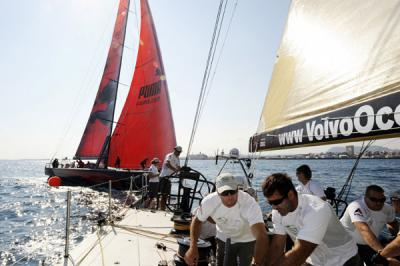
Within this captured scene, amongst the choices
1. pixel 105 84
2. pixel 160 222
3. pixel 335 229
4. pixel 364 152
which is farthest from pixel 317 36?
pixel 105 84

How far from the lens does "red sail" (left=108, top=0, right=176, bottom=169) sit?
69.1 ft

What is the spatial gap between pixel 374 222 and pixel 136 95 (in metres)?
20.6

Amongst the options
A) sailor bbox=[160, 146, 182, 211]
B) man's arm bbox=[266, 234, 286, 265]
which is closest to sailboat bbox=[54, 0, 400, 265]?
man's arm bbox=[266, 234, 286, 265]

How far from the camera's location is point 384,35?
8.71 feet

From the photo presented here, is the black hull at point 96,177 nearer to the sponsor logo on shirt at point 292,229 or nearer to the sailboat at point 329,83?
the sailboat at point 329,83

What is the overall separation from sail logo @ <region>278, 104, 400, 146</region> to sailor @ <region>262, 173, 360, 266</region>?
0.62 m

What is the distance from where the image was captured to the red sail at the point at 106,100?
26.2m

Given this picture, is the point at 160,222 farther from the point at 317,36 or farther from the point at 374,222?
the point at 317,36

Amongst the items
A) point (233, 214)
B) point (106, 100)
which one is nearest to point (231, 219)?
point (233, 214)

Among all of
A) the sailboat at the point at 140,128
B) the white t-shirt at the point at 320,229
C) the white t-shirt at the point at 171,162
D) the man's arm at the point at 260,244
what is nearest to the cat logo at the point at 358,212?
the white t-shirt at the point at 320,229

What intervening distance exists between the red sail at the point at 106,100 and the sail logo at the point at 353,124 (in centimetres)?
2450

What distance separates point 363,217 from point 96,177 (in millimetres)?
19262

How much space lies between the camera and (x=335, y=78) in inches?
116

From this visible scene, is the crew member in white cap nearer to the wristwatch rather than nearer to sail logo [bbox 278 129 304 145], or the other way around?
sail logo [bbox 278 129 304 145]
